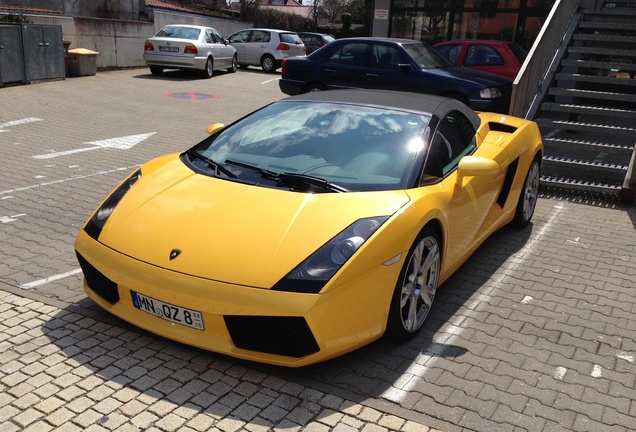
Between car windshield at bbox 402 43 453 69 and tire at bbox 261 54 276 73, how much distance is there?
11.6m

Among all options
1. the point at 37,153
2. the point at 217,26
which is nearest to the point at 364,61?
the point at 37,153

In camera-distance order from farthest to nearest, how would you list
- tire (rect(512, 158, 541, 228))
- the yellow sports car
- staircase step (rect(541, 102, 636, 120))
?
staircase step (rect(541, 102, 636, 120)) → tire (rect(512, 158, 541, 228)) → the yellow sports car

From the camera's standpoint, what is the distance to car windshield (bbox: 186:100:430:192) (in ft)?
13.2

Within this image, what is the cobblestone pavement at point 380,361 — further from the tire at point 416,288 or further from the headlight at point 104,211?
the headlight at point 104,211

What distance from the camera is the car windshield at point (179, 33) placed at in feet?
61.5

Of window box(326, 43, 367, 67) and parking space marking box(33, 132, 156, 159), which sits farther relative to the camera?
window box(326, 43, 367, 67)

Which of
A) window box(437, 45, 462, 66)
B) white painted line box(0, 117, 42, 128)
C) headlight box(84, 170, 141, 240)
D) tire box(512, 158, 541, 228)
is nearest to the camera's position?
headlight box(84, 170, 141, 240)

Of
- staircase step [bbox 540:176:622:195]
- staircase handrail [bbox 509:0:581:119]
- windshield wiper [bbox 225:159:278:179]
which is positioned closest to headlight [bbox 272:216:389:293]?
windshield wiper [bbox 225:159:278:179]

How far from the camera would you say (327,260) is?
10.8ft

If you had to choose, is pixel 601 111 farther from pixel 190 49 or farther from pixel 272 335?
pixel 190 49

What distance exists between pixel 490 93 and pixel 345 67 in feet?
9.17

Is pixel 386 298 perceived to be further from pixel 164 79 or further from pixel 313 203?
pixel 164 79

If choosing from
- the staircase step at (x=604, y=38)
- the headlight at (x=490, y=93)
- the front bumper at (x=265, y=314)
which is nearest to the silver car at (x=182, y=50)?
the headlight at (x=490, y=93)

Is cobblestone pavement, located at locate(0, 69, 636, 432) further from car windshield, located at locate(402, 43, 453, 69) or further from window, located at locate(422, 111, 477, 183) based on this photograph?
car windshield, located at locate(402, 43, 453, 69)
